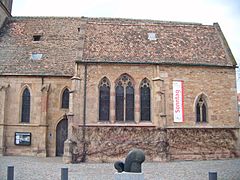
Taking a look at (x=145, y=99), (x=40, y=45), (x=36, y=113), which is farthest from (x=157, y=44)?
(x=36, y=113)

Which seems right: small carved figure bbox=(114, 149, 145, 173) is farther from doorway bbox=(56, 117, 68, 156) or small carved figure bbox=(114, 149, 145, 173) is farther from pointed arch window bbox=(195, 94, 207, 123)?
doorway bbox=(56, 117, 68, 156)

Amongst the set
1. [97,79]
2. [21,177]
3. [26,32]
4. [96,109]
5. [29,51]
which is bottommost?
[21,177]

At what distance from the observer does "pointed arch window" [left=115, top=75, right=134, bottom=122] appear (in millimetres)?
21594

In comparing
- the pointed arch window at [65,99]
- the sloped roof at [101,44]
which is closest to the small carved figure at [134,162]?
the sloped roof at [101,44]

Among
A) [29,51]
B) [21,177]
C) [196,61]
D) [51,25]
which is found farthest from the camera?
[51,25]

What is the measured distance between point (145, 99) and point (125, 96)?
144 cm

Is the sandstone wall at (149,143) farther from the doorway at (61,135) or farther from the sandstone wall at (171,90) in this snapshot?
the doorway at (61,135)

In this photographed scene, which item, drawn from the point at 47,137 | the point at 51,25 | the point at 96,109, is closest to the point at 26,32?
the point at 51,25

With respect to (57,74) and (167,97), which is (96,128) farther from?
(57,74)

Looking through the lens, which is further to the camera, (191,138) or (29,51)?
(29,51)

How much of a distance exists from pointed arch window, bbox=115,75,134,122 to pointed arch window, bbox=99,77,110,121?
24.8 inches

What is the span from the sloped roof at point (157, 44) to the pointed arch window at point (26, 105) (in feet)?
23.8

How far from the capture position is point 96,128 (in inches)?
817

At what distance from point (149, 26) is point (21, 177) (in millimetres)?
16594
